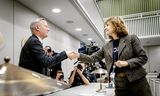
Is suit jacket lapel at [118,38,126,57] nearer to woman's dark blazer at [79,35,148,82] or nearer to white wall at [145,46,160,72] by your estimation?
woman's dark blazer at [79,35,148,82]

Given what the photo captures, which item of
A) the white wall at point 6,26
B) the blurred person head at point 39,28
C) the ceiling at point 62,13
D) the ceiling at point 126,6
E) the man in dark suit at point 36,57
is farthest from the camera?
the ceiling at point 126,6

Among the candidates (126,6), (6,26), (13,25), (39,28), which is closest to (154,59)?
(126,6)

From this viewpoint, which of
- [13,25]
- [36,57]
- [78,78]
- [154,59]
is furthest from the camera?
[154,59]

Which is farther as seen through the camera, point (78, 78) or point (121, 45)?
point (78, 78)

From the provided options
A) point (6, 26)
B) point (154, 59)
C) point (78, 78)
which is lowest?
point (78, 78)

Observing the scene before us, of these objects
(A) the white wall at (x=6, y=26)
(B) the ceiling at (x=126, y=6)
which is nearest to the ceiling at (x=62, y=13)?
(A) the white wall at (x=6, y=26)

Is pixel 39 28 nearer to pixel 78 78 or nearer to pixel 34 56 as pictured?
pixel 34 56

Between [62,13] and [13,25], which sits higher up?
[62,13]

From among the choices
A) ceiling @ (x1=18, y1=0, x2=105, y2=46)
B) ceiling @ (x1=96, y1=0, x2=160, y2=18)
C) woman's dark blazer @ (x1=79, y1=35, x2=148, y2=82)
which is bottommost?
woman's dark blazer @ (x1=79, y1=35, x2=148, y2=82)

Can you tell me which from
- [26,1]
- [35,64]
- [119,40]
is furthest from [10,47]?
[119,40]

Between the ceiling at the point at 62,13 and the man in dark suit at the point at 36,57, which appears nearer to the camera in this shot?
the man in dark suit at the point at 36,57

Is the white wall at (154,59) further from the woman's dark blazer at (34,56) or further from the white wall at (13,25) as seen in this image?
the woman's dark blazer at (34,56)

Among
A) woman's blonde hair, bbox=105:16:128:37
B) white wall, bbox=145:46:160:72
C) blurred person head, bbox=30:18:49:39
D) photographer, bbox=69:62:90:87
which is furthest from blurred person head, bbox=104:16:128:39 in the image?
white wall, bbox=145:46:160:72

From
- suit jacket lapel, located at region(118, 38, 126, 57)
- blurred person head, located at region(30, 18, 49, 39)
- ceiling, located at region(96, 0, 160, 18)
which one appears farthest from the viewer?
ceiling, located at region(96, 0, 160, 18)
